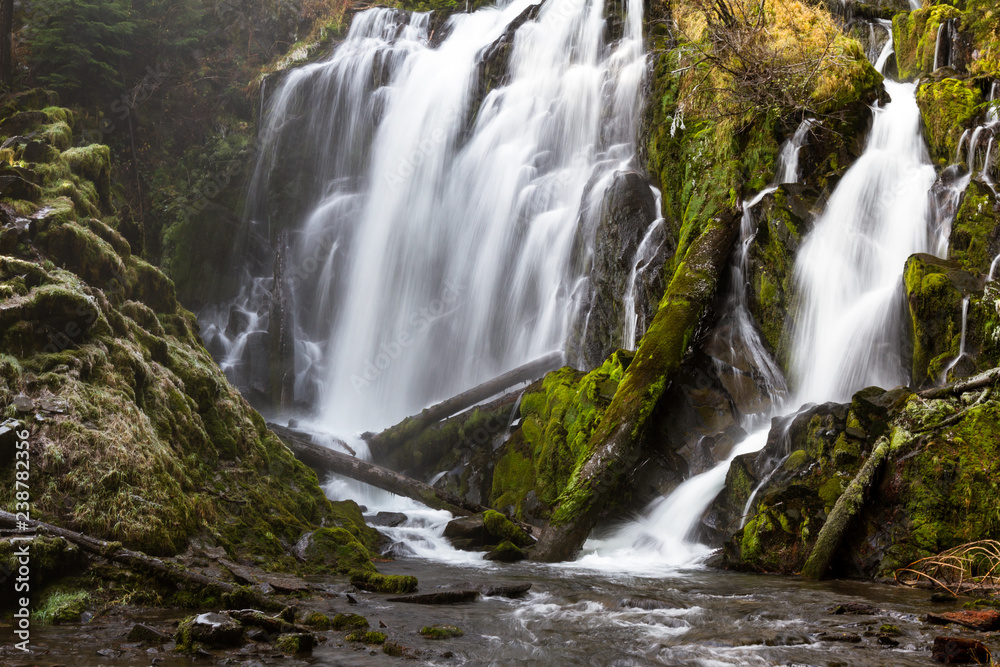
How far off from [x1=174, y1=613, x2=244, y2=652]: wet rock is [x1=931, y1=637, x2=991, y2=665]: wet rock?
3623mm

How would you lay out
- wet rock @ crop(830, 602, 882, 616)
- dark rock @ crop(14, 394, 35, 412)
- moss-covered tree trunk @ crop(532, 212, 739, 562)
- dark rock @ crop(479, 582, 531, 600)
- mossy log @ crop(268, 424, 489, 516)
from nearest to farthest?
wet rock @ crop(830, 602, 882, 616) → dark rock @ crop(14, 394, 35, 412) → dark rock @ crop(479, 582, 531, 600) → moss-covered tree trunk @ crop(532, 212, 739, 562) → mossy log @ crop(268, 424, 489, 516)

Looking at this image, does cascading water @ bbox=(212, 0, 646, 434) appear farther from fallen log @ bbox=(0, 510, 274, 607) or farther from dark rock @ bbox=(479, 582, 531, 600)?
fallen log @ bbox=(0, 510, 274, 607)

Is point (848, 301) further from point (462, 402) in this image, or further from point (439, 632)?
point (439, 632)

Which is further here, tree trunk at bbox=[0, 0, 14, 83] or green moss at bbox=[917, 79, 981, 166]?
tree trunk at bbox=[0, 0, 14, 83]

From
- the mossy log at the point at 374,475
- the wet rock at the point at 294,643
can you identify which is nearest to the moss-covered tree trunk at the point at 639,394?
the mossy log at the point at 374,475

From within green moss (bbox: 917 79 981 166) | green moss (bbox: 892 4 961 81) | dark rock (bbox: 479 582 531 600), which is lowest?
dark rock (bbox: 479 582 531 600)

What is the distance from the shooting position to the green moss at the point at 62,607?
4012 mm

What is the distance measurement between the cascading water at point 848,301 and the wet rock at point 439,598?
236 cm

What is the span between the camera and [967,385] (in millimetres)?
5828

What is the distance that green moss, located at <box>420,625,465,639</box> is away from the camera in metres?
4.28

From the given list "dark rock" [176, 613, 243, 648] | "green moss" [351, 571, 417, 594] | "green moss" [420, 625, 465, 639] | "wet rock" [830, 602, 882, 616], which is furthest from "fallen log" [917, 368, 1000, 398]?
"dark rock" [176, 613, 243, 648]

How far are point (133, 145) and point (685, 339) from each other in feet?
57.9

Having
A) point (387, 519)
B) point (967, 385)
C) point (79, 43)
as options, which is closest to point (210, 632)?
point (967, 385)

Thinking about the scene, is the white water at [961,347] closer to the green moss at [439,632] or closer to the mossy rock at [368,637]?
the green moss at [439,632]
